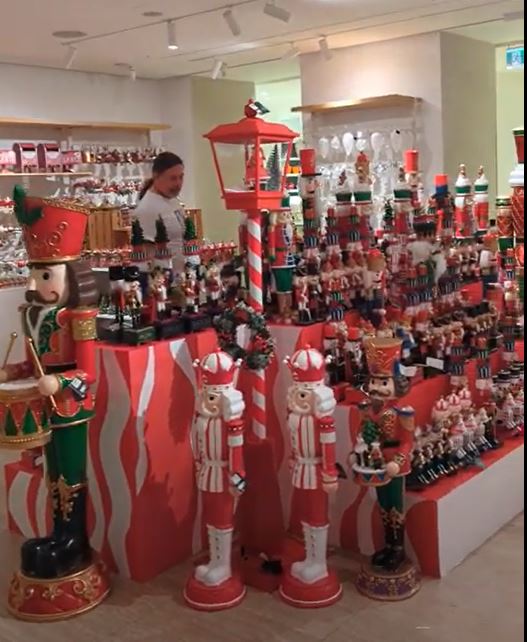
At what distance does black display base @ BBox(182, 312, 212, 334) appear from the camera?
3268 millimetres

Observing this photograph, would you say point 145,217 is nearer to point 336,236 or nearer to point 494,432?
point 336,236

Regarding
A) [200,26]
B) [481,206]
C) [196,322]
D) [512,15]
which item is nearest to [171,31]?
[200,26]

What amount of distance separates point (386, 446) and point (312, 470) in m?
0.26

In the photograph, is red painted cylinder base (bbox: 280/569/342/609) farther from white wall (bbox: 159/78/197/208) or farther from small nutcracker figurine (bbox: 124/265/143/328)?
white wall (bbox: 159/78/197/208)

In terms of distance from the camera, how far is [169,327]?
10.5ft

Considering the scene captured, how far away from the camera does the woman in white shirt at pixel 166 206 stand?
143 inches

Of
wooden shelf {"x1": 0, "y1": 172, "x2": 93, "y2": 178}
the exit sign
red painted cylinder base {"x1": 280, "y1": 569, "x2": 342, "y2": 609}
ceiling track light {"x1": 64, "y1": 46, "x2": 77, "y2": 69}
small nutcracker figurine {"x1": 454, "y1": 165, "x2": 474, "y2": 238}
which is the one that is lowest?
red painted cylinder base {"x1": 280, "y1": 569, "x2": 342, "y2": 609}

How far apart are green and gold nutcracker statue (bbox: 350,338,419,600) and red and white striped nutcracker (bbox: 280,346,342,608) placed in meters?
0.11

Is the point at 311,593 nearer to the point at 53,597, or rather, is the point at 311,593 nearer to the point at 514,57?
the point at 53,597

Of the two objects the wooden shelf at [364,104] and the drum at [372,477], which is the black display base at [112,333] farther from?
the wooden shelf at [364,104]

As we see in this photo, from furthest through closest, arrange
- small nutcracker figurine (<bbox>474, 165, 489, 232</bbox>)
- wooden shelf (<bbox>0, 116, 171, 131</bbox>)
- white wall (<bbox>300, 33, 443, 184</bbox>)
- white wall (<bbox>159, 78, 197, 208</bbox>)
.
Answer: white wall (<bbox>159, 78, 197, 208</bbox>) < wooden shelf (<bbox>0, 116, 171, 131</bbox>) < white wall (<bbox>300, 33, 443, 184</bbox>) < small nutcracker figurine (<bbox>474, 165, 489, 232</bbox>)

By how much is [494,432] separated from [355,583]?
988 millimetres

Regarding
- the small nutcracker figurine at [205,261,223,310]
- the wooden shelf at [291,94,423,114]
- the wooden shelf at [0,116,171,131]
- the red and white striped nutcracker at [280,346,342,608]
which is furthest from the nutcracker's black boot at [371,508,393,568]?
the wooden shelf at [0,116,171,131]

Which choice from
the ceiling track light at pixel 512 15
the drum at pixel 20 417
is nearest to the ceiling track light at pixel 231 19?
the ceiling track light at pixel 512 15
